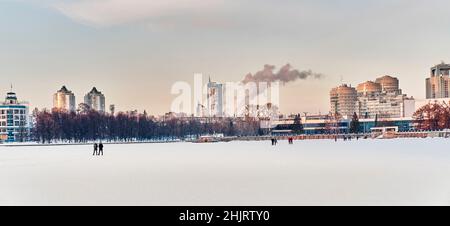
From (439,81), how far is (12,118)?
12302 cm

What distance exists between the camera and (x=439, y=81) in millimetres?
183375

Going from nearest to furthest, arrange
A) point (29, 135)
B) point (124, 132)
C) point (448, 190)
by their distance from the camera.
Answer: point (448, 190)
point (124, 132)
point (29, 135)

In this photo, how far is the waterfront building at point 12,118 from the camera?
117 m

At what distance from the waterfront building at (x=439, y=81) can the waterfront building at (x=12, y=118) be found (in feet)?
361

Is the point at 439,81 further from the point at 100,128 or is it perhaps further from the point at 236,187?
the point at 236,187

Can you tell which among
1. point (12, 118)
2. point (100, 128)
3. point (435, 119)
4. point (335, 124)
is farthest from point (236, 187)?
point (335, 124)

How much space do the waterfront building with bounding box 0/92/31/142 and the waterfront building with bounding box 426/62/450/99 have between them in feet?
361

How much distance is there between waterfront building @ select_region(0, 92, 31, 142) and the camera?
11699 centimetres
